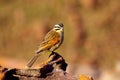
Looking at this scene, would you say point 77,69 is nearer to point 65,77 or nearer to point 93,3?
point 93,3

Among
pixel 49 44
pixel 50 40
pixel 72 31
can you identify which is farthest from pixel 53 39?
pixel 72 31

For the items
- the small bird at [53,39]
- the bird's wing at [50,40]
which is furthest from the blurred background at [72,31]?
the bird's wing at [50,40]

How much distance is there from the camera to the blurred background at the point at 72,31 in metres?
23.6

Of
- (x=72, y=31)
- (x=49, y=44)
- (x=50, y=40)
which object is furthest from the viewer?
(x=72, y=31)

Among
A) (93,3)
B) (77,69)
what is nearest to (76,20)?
(93,3)

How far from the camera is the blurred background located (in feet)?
77.3

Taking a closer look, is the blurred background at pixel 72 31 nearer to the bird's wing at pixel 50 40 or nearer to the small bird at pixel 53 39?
the small bird at pixel 53 39

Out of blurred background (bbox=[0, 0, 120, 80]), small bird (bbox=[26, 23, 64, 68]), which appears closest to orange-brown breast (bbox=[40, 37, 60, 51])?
small bird (bbox=[26, 23, 64, 68])

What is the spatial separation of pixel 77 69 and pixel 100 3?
4318 millimetres

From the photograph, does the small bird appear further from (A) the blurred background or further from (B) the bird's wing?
(A) the blurred background

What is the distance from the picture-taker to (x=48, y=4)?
26156 mm

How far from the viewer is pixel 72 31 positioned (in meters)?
24.6

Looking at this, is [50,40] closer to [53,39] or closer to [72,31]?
[53,39]

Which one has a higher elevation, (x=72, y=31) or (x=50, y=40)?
(x=50, y=40)
